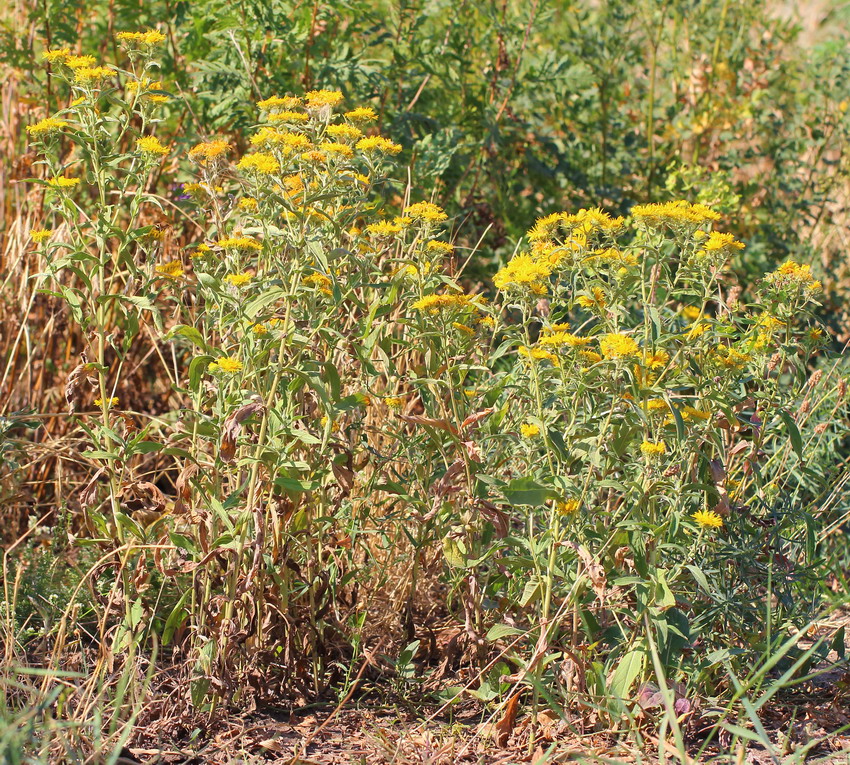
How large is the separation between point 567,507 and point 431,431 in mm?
397

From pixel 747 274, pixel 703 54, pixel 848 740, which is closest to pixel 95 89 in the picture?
pixel 848 740

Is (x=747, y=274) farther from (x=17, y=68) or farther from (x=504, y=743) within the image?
(x=17, y=68)

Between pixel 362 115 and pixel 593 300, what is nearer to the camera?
pixel 593 300

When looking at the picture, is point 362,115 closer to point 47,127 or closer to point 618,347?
point 47,127

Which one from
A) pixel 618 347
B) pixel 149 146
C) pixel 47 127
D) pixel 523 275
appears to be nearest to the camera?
pixel 618 347

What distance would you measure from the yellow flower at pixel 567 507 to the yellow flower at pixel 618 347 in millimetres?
336

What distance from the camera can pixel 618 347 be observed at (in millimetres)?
1996

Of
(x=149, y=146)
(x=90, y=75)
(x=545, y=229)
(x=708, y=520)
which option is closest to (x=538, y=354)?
(x=545, y=229)

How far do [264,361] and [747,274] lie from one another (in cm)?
286

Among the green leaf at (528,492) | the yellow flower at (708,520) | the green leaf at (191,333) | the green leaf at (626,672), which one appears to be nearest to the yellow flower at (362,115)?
the green leaf at (191,333)

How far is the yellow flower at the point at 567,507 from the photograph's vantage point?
6.95 ft

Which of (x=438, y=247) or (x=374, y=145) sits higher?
(x=374, y=145)

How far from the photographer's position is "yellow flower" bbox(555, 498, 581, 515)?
2117 millimetres

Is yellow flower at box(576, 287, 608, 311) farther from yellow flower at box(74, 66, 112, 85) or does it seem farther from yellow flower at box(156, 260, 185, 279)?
yellow flower at box(74, 66, 112, 85)
